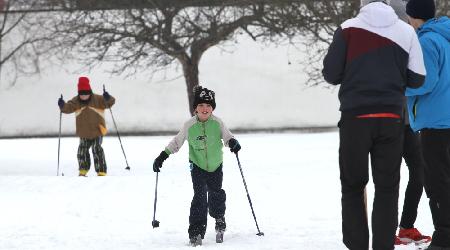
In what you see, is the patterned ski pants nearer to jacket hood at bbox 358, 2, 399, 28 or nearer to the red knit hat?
the red knit hat

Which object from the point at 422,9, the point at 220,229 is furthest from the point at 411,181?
the point at 220,229

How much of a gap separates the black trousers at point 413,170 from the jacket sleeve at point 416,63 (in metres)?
0.95

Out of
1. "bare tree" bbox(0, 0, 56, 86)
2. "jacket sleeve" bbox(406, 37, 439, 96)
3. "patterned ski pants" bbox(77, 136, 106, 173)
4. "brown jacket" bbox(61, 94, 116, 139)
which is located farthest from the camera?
"bare tree" bbox(0, 0, 56, 86)

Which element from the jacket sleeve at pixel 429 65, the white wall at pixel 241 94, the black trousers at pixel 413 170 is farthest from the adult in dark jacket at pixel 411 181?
the white wall at pixel 241 94

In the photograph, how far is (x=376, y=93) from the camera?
15.1 ft

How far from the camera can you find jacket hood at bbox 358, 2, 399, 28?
184 inches

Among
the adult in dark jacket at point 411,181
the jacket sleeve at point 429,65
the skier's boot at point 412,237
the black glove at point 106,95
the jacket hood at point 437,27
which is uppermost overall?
the jacket hood at point 437,27

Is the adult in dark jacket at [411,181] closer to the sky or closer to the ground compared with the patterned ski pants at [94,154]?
closer to the sky

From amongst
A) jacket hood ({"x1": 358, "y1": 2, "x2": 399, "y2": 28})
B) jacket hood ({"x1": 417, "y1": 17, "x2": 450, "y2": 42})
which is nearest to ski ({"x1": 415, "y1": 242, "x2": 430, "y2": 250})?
jacket hood ({"x1": 417, "y1": 17, "x2": 450, "y2": 42})

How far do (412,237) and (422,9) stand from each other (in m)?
1.56

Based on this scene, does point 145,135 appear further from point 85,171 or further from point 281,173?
point 281,173

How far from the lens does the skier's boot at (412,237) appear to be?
566 cm

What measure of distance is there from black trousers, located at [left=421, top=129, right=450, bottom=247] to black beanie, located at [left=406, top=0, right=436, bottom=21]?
0.68 m

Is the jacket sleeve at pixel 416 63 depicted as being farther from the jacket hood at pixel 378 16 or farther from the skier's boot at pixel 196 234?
the skier's boot at pixel 196 234
